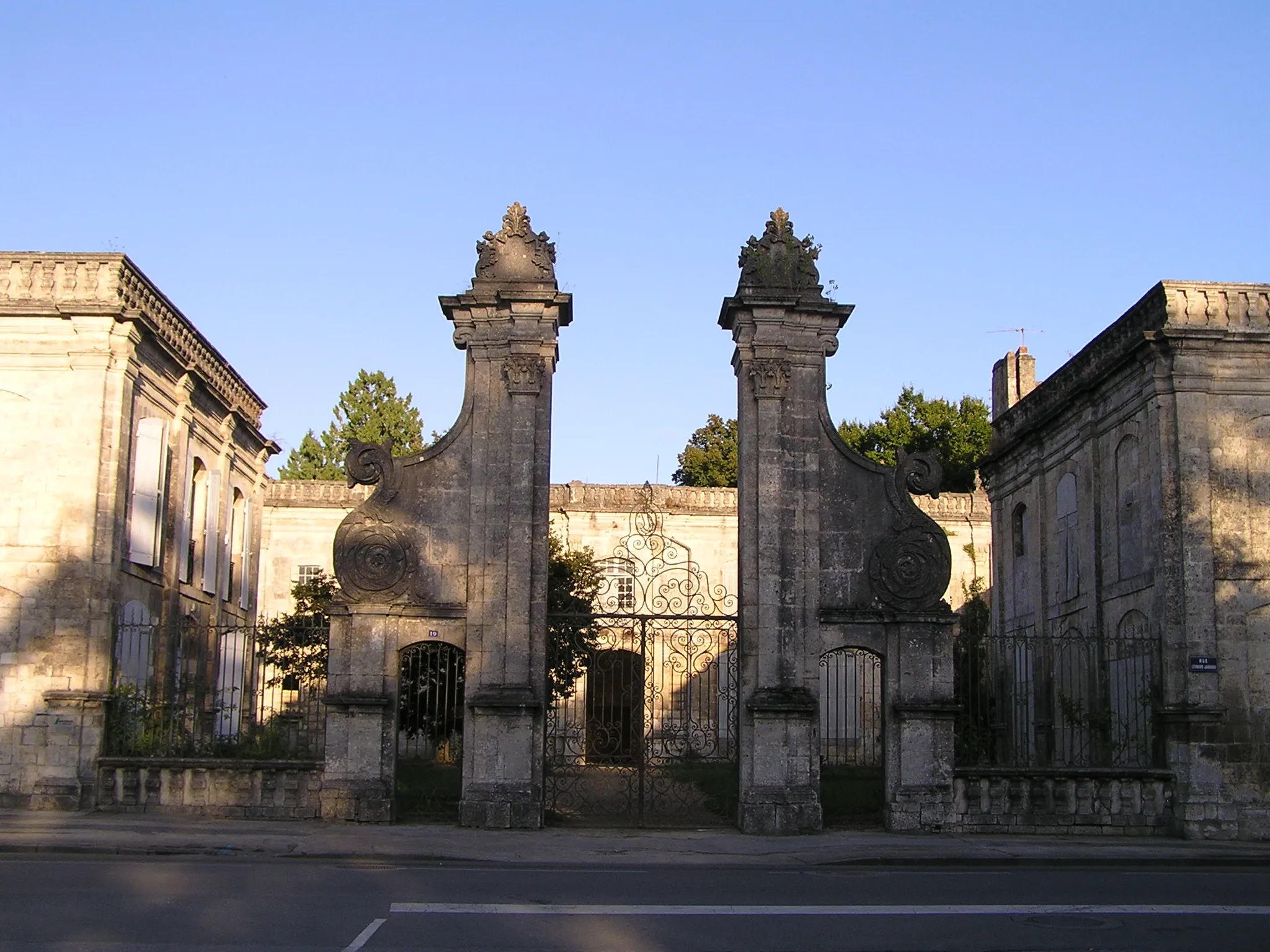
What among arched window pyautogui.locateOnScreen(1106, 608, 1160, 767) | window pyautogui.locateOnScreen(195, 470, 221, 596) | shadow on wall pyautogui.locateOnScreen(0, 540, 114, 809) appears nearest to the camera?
shadow on wall pyautogui.locateOnScreen(0, 540, 114, 809)

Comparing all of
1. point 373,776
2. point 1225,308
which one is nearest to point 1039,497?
point 1225,308

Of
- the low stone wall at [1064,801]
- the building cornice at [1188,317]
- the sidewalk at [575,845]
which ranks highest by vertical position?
the building cornice at [1188,317]

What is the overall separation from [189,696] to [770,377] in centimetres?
1336

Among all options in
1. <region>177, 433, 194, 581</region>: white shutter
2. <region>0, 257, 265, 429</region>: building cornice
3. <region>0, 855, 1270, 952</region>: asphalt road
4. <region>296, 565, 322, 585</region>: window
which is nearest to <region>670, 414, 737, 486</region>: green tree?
<region>296, 565, 322, 585</region>: window

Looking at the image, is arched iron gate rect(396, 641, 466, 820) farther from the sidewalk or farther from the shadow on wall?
the shadow on wall

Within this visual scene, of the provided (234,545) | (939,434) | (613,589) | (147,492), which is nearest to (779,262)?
(147,492)

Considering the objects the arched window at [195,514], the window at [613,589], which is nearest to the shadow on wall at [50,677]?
the arched window at [195,514]

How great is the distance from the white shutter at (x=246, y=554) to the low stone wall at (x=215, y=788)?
11.2 metres

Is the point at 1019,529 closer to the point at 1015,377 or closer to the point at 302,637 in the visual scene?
the point at 1015,377

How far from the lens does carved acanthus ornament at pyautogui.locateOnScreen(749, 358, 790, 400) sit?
1775cm

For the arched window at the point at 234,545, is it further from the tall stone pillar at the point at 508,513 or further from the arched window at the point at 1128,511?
the arched window at the point at 1128,511

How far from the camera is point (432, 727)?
67.2 feet

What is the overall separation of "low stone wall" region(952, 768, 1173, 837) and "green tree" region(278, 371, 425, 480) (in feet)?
112

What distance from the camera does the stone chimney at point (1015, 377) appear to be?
31.4 m
